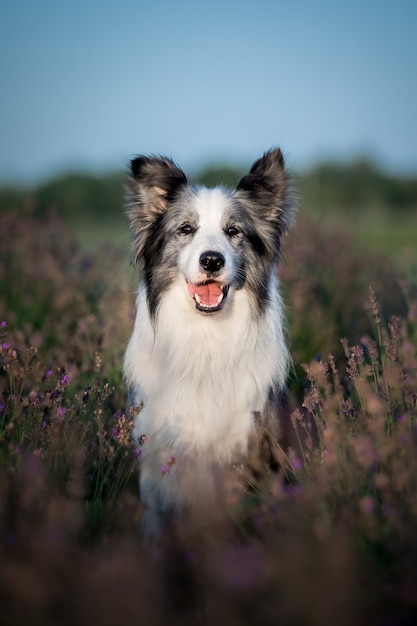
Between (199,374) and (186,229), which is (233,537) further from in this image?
(186,229)

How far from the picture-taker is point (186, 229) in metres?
4.49

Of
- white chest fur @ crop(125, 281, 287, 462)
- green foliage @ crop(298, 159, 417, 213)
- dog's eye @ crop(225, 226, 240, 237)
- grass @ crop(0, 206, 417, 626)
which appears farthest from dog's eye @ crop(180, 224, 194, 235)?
green foliage @ crop(298, 159, 417, 213)

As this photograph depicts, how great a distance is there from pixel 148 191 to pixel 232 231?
67 centimetres

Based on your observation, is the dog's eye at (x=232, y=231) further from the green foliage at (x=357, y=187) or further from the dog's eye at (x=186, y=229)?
the green foliage at (x=357, y=187)

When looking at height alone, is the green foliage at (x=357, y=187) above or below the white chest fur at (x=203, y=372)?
above

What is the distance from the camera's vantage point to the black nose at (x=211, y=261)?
4129mm

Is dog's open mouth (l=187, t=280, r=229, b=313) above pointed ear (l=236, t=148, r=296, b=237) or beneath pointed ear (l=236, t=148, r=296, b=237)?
beneath

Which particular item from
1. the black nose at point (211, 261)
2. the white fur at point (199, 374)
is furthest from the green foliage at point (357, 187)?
the black nose at point (211, 261)

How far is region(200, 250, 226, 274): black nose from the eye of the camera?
13.5 ft

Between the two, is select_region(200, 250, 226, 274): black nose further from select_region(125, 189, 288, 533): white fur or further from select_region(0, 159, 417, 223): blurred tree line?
select_region(0, 159, 417, 223): blurred tree line

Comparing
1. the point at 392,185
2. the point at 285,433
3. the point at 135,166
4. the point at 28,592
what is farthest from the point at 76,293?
the point at 392,185

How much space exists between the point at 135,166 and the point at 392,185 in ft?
102

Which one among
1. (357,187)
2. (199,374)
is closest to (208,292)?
(199,374)

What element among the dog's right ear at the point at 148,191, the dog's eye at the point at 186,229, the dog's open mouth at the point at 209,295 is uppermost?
the dog's right ear at the point at 148,191
